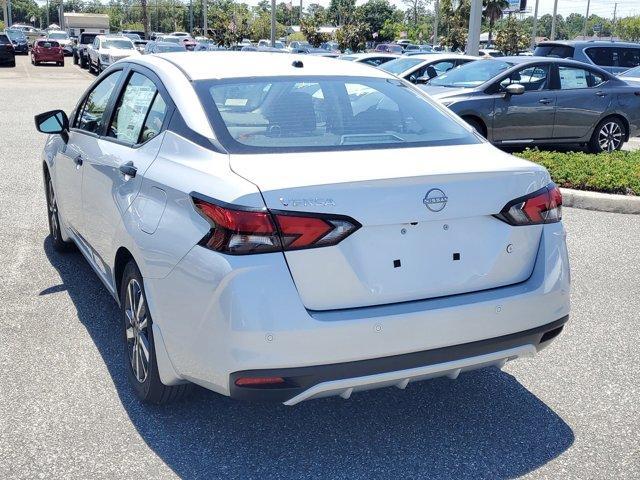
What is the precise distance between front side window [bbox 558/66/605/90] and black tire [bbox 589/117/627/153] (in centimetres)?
66

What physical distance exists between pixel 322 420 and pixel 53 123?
2.86 meters

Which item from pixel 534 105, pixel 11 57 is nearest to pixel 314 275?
pixel 534 105

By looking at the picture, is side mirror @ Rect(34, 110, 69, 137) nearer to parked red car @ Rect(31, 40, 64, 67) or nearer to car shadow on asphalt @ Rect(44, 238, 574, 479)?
car shadow on asphalt @ Rect(44, 238, 574, 479)

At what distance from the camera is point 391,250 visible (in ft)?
10.2

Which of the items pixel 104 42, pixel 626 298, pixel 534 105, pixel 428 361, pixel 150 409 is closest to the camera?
pixel 428 361

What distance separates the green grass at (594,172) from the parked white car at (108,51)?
25.6 m

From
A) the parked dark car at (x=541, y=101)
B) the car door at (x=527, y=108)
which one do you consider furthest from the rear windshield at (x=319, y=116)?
the car door at (x=527, y=108)

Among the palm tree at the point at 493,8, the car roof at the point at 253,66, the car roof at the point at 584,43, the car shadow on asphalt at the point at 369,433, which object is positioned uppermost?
the palm tree at the point at 493,8

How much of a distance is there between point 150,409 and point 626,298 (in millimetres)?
3585

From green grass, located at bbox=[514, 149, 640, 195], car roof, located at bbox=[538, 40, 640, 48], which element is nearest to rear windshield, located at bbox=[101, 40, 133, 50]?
car roof, located at bbox=[538, 40, 640, 48]

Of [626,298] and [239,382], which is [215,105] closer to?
[239,382]

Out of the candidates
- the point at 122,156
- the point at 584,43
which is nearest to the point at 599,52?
the point at 584,43

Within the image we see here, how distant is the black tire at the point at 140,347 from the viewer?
3.63 m

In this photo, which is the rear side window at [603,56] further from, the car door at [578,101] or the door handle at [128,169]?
the door handle at [128,169]
